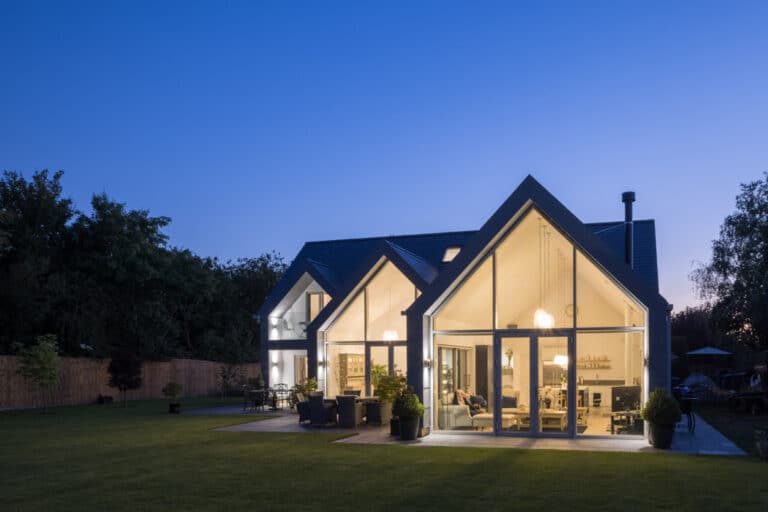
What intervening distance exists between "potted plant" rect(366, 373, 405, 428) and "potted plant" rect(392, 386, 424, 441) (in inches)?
Result: 22.3

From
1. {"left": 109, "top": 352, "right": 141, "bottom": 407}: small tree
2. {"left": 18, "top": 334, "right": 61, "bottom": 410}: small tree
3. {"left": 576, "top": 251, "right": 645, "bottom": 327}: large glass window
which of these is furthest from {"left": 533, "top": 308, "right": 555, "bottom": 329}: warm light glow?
{"left": 109, "top": 352, "right": 141, "bottom": 407}: small tree

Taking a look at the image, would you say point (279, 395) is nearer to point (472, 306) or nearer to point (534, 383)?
point (472, 306)

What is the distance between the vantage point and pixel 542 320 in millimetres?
15352

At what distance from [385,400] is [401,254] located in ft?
15.3

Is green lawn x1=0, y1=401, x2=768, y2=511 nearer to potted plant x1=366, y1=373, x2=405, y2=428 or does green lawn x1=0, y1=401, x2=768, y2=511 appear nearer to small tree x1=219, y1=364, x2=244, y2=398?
potted plant x1=366, y1=373, x2=405, y2=428

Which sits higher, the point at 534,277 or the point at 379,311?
the point at 534,277

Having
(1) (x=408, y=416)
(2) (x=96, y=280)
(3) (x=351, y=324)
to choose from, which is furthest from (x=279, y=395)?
(2) (x=96, y=280)

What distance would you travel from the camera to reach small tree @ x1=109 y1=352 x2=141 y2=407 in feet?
99.1

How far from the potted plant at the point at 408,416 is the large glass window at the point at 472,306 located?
82.7 inches

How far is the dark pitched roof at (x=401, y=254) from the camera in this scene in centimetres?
1978

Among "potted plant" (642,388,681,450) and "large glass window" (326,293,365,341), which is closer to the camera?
"potted plant" (642,388,681,450)

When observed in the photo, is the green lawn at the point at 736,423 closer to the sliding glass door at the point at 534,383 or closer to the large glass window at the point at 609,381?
the large glass window at the point at 609,381

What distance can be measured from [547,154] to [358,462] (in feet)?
44.8

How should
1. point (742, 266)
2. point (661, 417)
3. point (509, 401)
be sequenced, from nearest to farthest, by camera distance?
point (661, 417)
point (509, 401)
point (742, 266)
